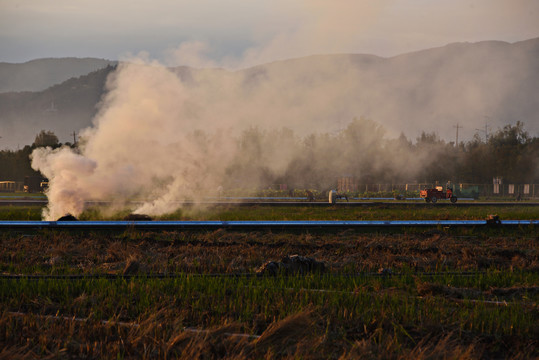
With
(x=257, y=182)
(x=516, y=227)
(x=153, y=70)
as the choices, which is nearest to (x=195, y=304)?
(x=516, y=227)

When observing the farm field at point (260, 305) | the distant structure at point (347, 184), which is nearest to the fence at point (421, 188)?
the distant structure at point (347, 184)

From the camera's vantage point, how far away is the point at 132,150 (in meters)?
30.8

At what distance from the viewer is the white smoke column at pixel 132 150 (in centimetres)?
2680

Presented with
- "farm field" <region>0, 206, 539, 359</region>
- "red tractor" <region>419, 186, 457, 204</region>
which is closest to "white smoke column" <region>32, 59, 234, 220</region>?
"farm field" <region>0, 206, 539, 359</region>

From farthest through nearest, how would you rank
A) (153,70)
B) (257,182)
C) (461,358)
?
(257,182)
(153,70)
(461,358)

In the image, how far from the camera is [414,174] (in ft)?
321

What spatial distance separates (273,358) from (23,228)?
17.2m

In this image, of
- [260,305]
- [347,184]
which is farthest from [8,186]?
[260,305]

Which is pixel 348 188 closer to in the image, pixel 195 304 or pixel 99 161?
pixel 99 161

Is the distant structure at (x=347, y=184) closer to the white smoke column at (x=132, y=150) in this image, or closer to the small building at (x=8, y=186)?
the white smoke column at (x=132, y=150)

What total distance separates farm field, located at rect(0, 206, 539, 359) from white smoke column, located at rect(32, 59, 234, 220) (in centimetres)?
985

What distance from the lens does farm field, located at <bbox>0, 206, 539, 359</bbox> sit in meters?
7.39

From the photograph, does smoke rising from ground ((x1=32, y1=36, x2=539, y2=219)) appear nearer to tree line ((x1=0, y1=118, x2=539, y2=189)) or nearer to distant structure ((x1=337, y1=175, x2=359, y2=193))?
tree line ((x1=0, y1=118, x2=539, y2=189))

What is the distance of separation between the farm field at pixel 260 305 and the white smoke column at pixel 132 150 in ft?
32.3
